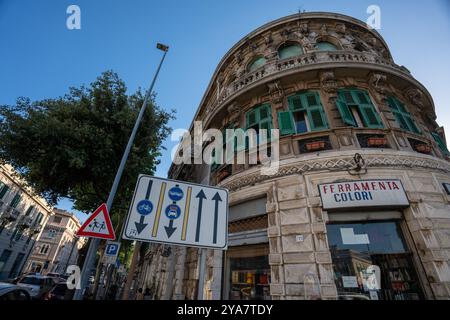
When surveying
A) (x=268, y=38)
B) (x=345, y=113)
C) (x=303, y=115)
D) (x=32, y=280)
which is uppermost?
(x=268, y=38)

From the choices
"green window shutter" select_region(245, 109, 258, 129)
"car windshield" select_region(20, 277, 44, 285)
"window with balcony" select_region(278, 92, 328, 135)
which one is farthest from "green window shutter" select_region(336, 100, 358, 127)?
"car windshield" select_region(20, 277, 44, 285)

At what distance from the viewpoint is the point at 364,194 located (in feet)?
19.1

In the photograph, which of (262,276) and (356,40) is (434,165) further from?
(356,40)

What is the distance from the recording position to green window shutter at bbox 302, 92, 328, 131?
24.8ft

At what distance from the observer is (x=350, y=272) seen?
5258 millimetres

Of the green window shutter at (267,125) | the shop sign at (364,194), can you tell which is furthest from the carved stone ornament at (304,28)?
the shop sign at (364,194)

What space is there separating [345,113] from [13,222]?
3683cm

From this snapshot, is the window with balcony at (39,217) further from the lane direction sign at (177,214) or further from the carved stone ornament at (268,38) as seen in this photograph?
the lane direction sign at (177,214)

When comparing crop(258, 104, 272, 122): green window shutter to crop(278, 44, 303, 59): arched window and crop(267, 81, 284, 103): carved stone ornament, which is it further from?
crop(278, 44, 303, 59): arched window

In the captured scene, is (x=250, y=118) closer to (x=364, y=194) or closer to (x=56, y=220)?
(x=364, y=194)

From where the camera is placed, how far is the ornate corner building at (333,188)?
5250 millimetres

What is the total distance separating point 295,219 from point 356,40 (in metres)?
10.7

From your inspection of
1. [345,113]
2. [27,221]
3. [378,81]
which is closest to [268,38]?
[378,81]
